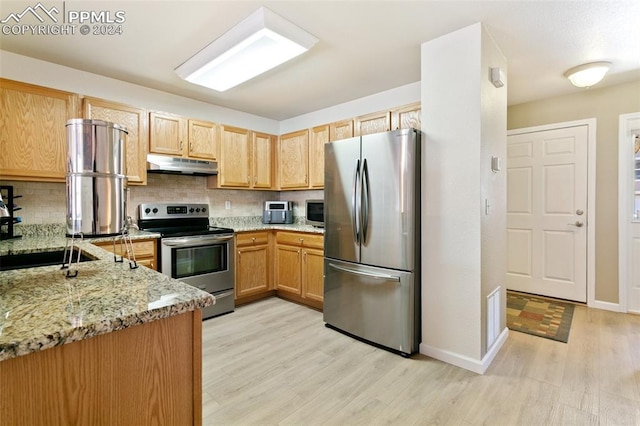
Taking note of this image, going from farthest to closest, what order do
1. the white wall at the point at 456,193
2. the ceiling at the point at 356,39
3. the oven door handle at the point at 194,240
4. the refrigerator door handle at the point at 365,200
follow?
1. the oven door handle at the point at 194,240
2. the refrigerator door handle at the point at 365,200
3. the white wall at the point at 456,193
4. the ceiling at the point at 356,39

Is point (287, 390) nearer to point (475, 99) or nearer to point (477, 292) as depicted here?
point (477, 292)

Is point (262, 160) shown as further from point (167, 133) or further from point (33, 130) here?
point (33, 130)

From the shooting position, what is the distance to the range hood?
122 inches

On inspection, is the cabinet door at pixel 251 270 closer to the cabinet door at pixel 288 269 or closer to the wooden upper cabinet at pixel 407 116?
the cabinet door at pixel 288 269

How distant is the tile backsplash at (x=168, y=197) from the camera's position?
2699mm

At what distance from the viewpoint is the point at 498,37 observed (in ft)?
7.47

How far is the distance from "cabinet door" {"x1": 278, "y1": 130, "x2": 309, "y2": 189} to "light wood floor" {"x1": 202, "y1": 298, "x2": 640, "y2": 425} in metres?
1.93

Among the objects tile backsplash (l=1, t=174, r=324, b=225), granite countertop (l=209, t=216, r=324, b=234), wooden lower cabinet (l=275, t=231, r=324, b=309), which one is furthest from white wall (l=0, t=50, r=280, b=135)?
wooden lower cabinet (l=275, t=231, r=324, b=309)

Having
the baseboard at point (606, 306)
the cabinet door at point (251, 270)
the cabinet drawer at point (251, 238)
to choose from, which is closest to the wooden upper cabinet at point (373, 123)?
the cabinet drawer at point (251, 238)

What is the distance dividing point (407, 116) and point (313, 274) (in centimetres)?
191

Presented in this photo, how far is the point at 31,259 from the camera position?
6.87ft

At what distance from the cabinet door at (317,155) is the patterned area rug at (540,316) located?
248cm

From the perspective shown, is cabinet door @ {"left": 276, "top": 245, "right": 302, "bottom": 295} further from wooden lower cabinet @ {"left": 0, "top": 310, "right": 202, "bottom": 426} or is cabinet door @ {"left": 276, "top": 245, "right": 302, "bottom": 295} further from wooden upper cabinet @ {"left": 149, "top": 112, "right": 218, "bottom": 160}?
wooden lower cabinet @ {"left": 0, "top": 310, "right": 202, "bottom": 426}

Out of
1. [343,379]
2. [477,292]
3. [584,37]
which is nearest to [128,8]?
[343,379]
